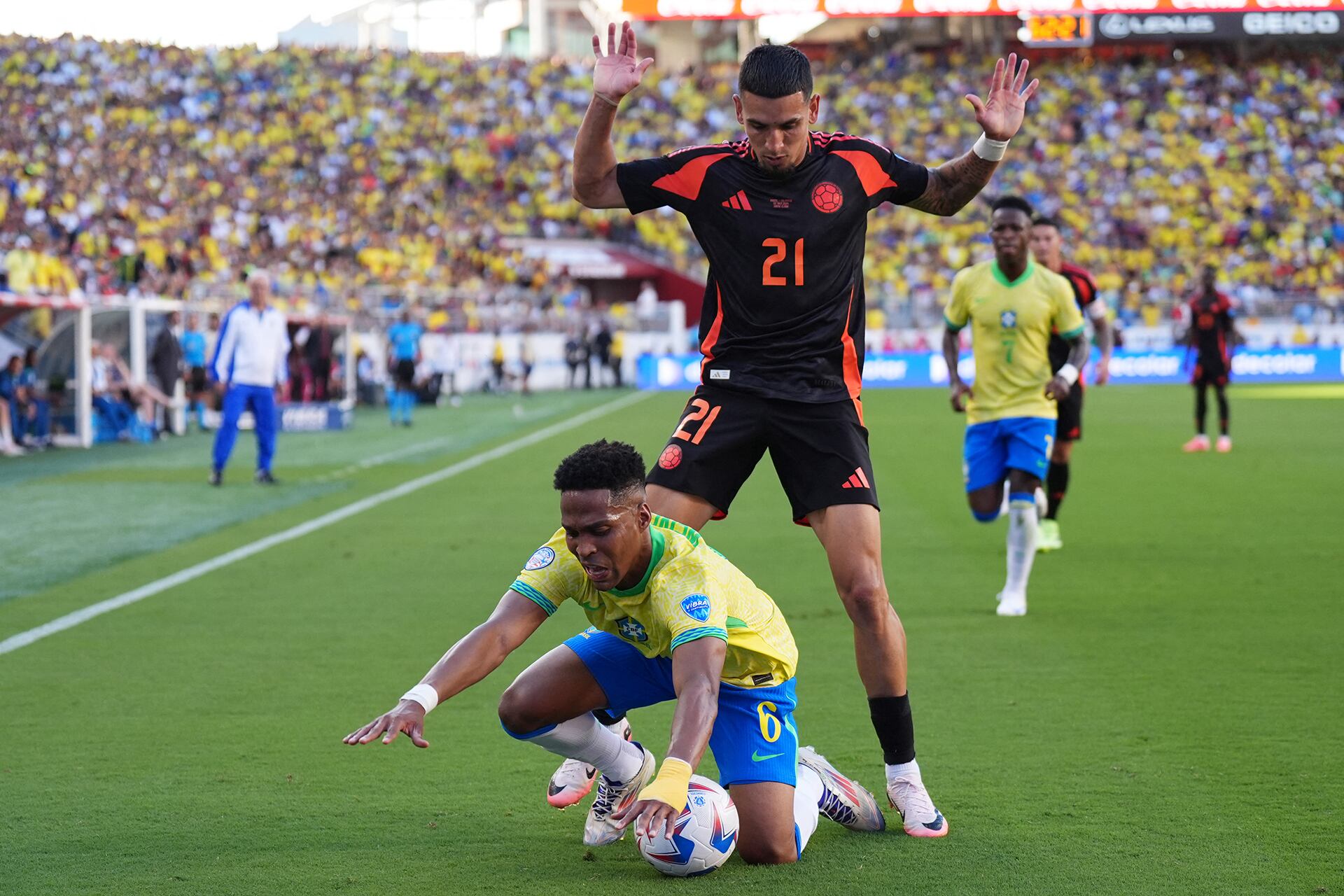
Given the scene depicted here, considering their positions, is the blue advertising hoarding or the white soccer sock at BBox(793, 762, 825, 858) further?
the blue advertising hoarding

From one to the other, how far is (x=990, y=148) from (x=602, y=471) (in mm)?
1736

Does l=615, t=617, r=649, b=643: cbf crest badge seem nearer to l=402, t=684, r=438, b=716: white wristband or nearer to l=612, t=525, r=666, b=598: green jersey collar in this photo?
l=612, t=525, r=666, b=598: green jersey collar

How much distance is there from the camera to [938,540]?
1174cm

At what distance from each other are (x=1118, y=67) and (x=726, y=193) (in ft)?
163

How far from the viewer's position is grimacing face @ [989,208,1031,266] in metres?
8.73

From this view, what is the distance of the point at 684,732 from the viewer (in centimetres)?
390

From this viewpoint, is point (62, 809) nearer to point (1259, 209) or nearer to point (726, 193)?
point (726, 193)

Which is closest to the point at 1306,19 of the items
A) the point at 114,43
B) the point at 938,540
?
the point at 114,43

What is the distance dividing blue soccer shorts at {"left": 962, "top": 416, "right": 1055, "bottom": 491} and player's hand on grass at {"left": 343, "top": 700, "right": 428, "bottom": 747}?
539 centimetres

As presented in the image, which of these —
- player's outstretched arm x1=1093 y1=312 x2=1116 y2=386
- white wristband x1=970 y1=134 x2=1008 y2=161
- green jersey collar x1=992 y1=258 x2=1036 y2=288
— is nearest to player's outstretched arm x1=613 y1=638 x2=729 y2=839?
white wristband x1=970 y1=134 x2=1008 y2=161

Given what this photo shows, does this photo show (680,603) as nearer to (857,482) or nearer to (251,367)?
(857,482)

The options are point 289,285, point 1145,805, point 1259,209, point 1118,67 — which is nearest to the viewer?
point 1145,805

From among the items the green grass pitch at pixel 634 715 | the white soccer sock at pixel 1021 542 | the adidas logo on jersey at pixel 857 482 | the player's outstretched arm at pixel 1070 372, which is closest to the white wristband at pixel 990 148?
the adidas logo on jersey at pixel 857 482

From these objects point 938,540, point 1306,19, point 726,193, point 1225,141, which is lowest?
point 938,540
